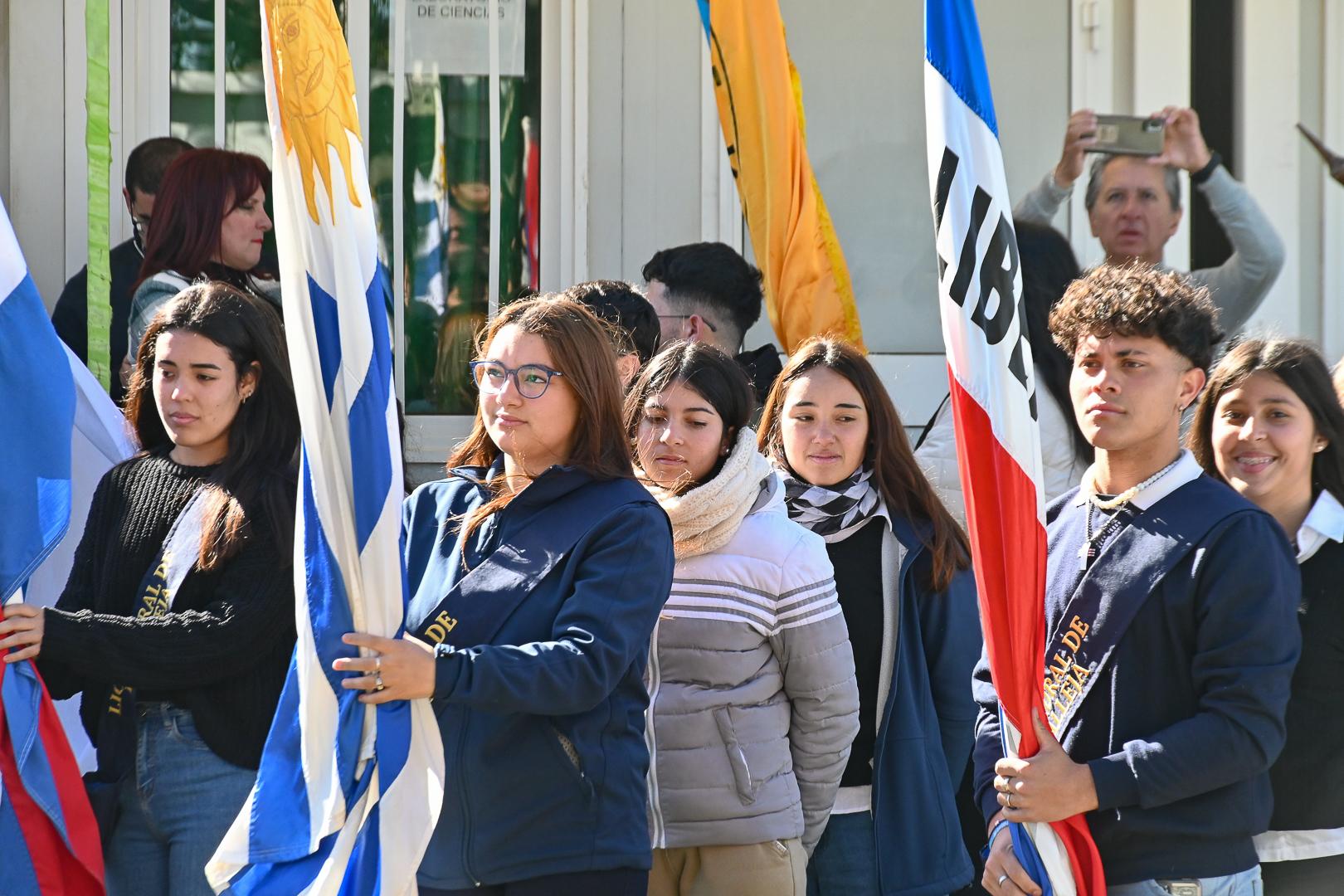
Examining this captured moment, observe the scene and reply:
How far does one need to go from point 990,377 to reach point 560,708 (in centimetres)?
85

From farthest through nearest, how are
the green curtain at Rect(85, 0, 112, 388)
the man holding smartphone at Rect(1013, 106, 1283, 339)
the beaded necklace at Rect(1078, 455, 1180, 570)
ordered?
the man holding smartphone at Rect(1013, 106, 1283, 339) → the green curtain at Rect(85, 0, 112, 388) → the beaded necklace at Rect(1078, 455, 1180, 570)


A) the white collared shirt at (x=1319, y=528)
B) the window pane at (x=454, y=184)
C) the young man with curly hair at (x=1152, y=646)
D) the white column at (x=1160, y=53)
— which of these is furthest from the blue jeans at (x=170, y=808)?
the white column at (x=1160, y=53)

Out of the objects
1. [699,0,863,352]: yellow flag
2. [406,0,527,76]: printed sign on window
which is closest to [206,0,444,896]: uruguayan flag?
[699,0,863,352]: yellow flag

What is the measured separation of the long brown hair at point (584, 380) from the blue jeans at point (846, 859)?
1090 mm

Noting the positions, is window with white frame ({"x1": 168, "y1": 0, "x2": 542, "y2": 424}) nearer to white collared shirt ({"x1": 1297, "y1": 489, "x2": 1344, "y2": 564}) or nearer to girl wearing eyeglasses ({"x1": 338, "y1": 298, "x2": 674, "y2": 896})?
girl wearing eyeglasses ({"x1": 338, "y1": 298, "x2": 674, "y2": 896})

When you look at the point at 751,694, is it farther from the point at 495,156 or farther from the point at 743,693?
the point at 495,156

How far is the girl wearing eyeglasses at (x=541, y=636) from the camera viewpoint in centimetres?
245

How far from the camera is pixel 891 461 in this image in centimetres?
362

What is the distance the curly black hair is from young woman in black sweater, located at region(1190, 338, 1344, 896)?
44cm

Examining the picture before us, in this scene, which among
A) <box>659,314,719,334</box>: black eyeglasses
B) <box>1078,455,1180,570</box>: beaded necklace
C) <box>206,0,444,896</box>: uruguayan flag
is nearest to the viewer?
<box>206,0,444,896</box>: uruguayan flag

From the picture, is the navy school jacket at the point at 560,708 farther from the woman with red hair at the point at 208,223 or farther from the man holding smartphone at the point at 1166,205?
the man holding smartphone at the point at 1166,205

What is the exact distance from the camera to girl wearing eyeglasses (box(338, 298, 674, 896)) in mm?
2453

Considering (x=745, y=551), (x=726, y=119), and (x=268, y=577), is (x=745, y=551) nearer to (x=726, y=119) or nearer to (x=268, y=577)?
(x=268, y=577)

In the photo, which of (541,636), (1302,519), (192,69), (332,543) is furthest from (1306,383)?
(192,69)
